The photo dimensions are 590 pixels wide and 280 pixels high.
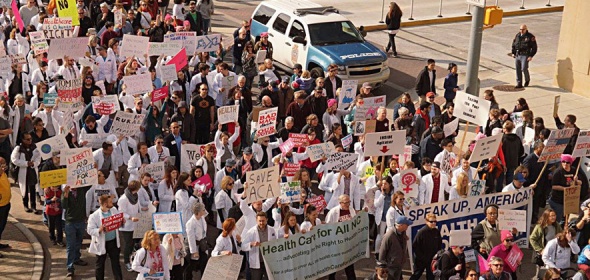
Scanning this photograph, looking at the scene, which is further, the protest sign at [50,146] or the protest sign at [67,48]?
the protest sign at [67,48]

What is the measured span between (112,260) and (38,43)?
25.0 feet

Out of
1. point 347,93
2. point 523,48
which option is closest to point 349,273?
point 347,93

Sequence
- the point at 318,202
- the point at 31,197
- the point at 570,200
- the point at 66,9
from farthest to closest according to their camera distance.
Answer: the point at 66,9, the point at 31,197, the point at 570,200, the point at 318,202

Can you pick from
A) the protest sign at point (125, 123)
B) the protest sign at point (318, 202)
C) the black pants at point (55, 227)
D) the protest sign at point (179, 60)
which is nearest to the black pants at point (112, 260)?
the black pants at point (55, 227)

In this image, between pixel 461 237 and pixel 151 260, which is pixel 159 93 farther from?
pixel 461 237

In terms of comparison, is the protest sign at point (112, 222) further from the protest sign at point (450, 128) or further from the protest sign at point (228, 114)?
the protest sign at point (450, 128)

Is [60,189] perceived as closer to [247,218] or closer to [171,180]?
[171,180]

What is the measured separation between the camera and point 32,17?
2394 centimetres

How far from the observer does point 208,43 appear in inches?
818

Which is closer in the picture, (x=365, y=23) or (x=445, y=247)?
(x=445, y=247)

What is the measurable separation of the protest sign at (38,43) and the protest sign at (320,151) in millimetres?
7118

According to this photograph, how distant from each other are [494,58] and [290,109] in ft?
34.7

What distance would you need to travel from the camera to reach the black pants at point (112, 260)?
13406 millimetres

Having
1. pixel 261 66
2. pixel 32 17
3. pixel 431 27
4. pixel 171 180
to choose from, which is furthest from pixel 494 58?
pixel 171 180
